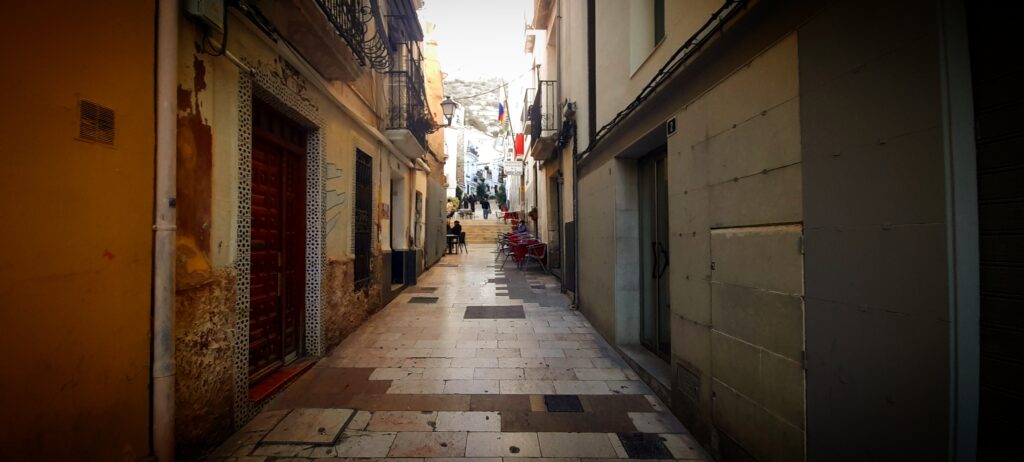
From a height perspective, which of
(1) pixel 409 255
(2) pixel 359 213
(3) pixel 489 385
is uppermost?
(2) pixel 359 213

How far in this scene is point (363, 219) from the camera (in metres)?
6.34

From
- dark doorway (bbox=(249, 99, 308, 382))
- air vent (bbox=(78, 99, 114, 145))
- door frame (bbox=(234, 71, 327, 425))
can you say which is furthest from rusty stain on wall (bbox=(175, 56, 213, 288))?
dark doorway (bbox=(249, 99, 308, 382))

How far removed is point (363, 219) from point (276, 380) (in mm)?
2886

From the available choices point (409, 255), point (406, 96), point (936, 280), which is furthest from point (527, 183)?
point (936, 280)

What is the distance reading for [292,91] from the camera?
4.20 m

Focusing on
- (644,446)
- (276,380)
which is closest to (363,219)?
(276,380)

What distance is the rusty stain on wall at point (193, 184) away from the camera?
271 centimetres

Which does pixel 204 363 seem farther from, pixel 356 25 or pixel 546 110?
pixel 546 110

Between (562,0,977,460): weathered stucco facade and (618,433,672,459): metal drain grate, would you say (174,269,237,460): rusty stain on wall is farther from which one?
(562,0,977,460): weathered stucco facade

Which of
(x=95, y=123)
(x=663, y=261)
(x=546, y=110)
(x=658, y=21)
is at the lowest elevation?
(x=663, y=261)

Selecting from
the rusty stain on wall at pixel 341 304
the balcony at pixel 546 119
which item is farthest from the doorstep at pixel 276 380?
the balcony at pixel 546 119

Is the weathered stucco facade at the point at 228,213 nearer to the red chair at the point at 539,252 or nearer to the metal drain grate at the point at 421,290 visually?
the metal drain grate at the point at 421,290

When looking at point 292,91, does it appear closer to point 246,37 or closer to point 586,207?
point 246,37

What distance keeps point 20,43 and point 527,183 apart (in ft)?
58.3
